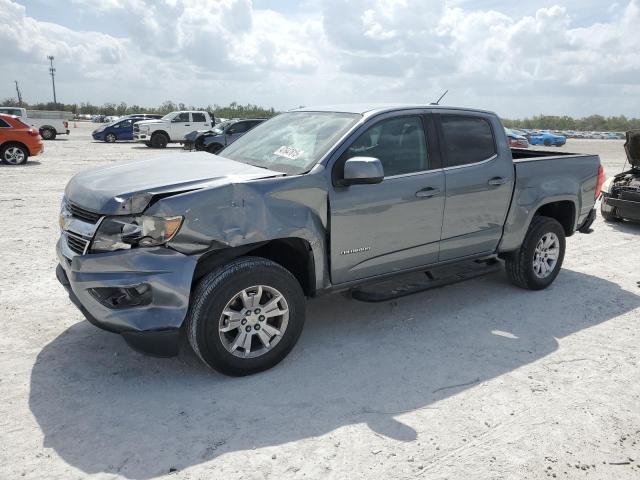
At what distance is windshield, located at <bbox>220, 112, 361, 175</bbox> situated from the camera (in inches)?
158

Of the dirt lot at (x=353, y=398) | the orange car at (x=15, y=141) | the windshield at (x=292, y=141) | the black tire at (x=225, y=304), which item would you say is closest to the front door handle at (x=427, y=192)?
the windshield at (x=292, y=141)

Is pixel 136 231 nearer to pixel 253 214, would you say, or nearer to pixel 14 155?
pixel 253 214

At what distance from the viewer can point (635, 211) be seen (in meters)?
8.62

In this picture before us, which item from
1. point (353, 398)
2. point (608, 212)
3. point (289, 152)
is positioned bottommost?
point (353, 398)

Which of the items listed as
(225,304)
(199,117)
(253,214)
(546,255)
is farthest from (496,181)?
(199,117)

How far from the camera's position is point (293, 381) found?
361 centimetres

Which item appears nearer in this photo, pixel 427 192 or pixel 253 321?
pixel 253 321

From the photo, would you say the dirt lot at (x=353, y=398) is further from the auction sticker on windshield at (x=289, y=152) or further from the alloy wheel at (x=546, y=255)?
the auction sticker on windshield at (x=289, y=152)

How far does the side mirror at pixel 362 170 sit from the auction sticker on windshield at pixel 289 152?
0.47m

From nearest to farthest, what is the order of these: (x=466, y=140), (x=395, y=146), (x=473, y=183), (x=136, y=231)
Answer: (x=136, y=231)
(x=395, y=146)
(x=473, y=183)
(x=466, y=140)

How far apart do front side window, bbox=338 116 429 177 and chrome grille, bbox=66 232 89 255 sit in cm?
188

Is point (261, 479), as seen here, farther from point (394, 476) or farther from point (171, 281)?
point (171, 281)

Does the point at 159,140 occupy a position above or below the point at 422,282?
above

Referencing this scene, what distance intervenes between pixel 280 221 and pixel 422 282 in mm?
1797
